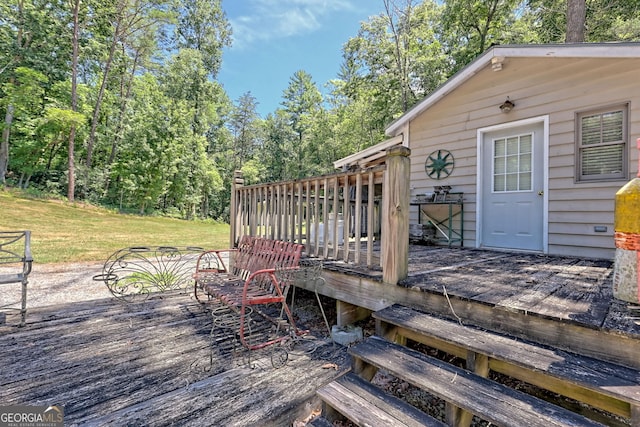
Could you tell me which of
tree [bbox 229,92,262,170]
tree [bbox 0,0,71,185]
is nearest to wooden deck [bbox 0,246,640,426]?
tree [bbox 0,0,71,185]

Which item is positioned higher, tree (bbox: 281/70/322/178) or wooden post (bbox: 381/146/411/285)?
tree (bbox: 281/70/322/178)

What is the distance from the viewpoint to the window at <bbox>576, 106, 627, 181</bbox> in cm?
356

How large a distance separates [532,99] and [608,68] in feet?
2.67

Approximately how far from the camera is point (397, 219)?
226 cm

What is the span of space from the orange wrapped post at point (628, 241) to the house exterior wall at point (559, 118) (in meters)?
2.52

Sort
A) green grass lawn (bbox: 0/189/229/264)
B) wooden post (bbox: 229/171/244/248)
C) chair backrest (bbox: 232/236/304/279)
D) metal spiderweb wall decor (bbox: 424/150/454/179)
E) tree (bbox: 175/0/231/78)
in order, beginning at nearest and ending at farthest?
chair backrest (bbox: 232/236/304/279) < wooden post (bbox: 229/171/244/248) < metal spiderweb wall decor (bbox: 424/150/454/179) < green grass lawn (bbox: 0/189/229/264) < tree (bbox: 175/0/231/78)

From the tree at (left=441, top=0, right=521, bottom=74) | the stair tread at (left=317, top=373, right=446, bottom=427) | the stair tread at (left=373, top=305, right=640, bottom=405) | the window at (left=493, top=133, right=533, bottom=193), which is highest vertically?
the tree at (left=441, top=0, right=521, bottom=74)

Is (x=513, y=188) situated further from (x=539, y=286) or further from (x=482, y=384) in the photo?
(x=482, y=384)

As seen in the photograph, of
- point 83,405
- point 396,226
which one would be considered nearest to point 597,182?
point 396,226

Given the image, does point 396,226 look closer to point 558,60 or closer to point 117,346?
point 117,346

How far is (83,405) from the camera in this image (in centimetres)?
165

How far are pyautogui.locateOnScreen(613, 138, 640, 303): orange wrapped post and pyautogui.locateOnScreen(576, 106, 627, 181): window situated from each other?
263 centimetres

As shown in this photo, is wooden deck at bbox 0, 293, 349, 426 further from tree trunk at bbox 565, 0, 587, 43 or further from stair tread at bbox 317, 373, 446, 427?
tree trunk at bbox 565, 0, 587, 43

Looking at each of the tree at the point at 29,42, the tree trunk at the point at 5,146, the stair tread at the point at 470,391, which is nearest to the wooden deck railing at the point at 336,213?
the stair tread at the point at 470,391
